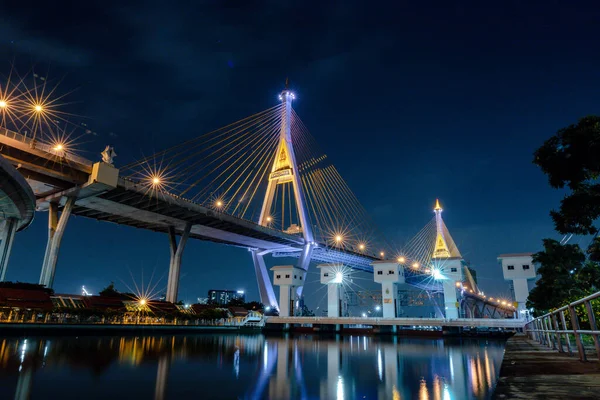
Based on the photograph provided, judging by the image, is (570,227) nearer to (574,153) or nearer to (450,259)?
(574,153)

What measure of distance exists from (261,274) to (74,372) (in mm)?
48171

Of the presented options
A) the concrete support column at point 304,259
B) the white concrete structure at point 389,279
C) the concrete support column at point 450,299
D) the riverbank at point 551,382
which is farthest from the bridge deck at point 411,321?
the riverbank at point 551,382

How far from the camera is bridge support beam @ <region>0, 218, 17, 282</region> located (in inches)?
1230

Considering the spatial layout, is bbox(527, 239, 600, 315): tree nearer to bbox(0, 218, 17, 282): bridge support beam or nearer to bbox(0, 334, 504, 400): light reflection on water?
bbox(0, 334, 504, 400): light reflection on water

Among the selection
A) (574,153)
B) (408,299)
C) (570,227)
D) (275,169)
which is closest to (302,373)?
(570,227)

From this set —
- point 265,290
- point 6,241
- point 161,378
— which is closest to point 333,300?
point 265,290

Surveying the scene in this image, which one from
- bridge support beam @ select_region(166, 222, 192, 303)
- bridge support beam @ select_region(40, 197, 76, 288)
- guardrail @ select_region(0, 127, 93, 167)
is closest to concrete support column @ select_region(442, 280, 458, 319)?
bridge support beam @ select_region(166, 222, 192, 303)

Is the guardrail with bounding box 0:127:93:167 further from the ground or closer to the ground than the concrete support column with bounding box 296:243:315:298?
further from the ground

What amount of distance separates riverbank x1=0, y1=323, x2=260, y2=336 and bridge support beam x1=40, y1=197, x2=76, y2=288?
8498mm

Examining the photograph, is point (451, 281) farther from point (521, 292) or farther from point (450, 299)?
point (521, 292)

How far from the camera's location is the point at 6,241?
31.7 meters

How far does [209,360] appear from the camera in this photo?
1392cm

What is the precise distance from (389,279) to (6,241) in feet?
127

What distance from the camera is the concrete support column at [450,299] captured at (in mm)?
43562
